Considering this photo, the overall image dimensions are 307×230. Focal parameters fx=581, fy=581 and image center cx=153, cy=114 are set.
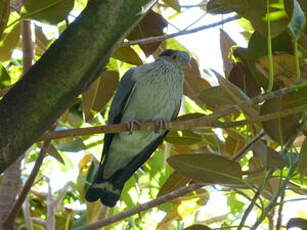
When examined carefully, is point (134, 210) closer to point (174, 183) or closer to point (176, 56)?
point (174, 183)

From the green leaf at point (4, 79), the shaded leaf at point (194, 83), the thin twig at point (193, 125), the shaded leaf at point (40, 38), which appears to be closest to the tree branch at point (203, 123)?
the thin twig at point (193, 125)

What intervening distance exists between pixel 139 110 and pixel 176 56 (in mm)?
495

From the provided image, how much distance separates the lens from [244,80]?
241cm

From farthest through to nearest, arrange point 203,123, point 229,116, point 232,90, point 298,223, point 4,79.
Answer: point 229,116, point 4,79, point 298,223, point 232,90, point 203,123

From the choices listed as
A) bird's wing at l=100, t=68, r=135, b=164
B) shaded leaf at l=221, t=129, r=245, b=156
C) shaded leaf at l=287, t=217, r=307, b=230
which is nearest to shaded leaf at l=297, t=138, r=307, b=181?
shaded leaf at l=287, t=217, r=307, b=230

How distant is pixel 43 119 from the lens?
4.53 ft

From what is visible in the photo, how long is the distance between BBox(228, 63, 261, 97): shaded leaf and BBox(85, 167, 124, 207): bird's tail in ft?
3.68

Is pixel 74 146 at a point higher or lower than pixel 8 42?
lower

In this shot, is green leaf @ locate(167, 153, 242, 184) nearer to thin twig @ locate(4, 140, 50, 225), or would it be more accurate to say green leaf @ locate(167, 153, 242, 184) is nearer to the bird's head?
thin twig @ locate(4, 140, 50, 225)

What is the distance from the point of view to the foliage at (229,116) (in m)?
1.93

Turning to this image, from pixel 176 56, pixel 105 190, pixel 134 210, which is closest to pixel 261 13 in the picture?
pixel 134 210

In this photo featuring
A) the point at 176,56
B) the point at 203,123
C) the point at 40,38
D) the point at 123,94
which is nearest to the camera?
the point at 203,123

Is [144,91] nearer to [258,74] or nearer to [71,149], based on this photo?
[71,149]

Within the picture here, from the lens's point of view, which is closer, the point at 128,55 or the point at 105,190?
the point at 128,55
